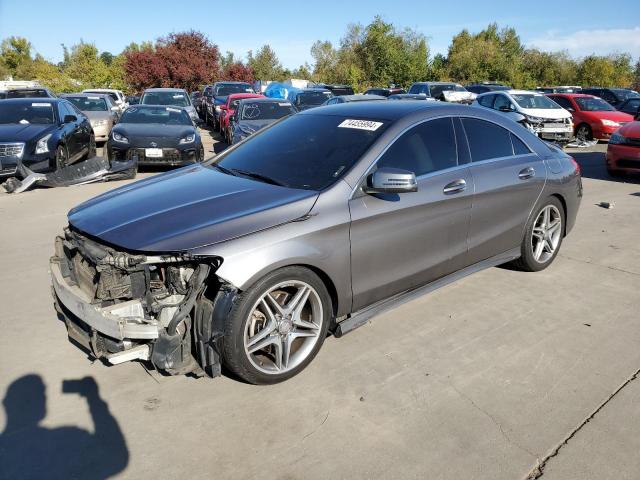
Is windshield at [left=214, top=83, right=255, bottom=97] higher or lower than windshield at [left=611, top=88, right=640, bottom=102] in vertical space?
higher

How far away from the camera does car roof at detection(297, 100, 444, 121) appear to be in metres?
4.02

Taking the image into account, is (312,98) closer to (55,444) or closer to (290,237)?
(290,237)

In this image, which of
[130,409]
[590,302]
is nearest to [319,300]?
[130,409]

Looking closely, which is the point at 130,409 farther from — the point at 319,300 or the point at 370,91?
the point at 370,91

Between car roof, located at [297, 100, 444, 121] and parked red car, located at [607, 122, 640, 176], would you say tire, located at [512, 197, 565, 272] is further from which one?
parked red car, located at [607, 122, 640, 176]

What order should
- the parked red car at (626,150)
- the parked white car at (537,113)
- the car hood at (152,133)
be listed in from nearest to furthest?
1. the parked red car at (626,150)
2. the car hood at (152,133)
3. the parked white car at (537,113)

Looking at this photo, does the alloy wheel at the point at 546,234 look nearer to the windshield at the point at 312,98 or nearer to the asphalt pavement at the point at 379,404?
the asphalt pavement at the point at 379,404

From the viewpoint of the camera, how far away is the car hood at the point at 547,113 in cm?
1518

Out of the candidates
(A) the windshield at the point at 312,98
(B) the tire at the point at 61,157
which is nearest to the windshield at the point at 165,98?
(A) the windshield at the point at 312,98

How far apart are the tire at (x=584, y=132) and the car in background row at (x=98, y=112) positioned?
48.1 feet

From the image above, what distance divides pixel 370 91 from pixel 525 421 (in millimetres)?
26064

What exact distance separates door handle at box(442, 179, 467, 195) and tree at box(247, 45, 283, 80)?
5795 centimetres

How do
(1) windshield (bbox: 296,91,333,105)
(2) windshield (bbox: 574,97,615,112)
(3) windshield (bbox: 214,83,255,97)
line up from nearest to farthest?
(2) windshield (bbox: 574,97,615,112) → (1) windshield (bbox: 296,91,333,105) → (3) windshield (bbox: 214,83,255,97)

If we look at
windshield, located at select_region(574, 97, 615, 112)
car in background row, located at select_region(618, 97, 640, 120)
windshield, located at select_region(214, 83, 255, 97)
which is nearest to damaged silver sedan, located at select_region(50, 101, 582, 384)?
windshield, located at select_region(574, 97, 615, 112)
